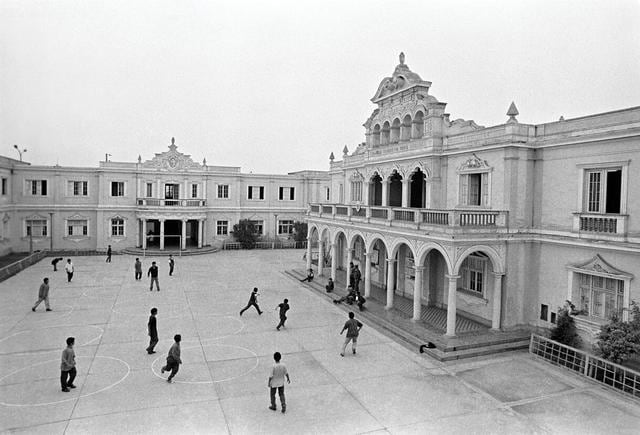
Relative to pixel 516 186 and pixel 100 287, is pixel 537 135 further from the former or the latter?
pixel 100 287

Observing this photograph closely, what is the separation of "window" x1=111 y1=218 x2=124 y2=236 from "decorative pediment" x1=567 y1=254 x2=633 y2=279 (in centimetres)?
3580

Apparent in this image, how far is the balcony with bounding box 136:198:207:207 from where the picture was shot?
129 ft

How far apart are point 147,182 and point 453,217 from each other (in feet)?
104

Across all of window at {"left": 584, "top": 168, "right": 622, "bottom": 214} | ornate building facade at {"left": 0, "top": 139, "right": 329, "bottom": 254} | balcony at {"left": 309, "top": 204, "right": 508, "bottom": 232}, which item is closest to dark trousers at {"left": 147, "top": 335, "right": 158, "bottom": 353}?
balcony at {"left": 309, "top": 204, "right": 508, "bottom": 232}

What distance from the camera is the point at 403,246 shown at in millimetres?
23656

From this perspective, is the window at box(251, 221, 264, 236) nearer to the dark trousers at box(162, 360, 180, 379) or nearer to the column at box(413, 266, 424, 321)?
the column at box(413, 266, 424, 321)

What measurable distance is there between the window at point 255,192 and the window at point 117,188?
1157cm

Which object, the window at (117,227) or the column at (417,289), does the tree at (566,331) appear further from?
the window at (117,227)

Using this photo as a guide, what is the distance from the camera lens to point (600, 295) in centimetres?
1506

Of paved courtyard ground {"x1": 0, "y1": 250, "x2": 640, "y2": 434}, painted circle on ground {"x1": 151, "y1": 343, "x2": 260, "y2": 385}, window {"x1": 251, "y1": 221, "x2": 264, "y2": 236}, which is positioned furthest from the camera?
window {"x1": 251, "y1": 221, "x2": 264, "y2": 236}

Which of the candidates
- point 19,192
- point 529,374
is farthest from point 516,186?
point 19,192

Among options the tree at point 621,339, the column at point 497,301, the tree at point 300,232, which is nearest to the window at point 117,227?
the tree at point 300,232

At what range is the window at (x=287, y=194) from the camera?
Result: 151ft

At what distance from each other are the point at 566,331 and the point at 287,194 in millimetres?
33853
